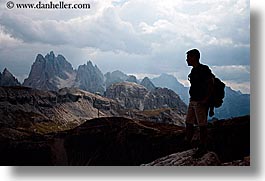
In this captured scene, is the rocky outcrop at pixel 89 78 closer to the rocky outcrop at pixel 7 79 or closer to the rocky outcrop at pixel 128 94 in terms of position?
Result: the rocky outcrop at pixel 128 94

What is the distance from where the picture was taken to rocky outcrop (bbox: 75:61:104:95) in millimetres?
2969

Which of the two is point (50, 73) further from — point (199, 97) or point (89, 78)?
point (199, 97)

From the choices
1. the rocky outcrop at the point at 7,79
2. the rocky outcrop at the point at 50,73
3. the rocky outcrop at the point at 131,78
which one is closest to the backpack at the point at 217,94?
the rocky outcrop at the point at 131,78

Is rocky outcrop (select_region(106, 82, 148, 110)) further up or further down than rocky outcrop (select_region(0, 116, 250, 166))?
further up

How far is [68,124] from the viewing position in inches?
118

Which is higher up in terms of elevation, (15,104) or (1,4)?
(1,4)

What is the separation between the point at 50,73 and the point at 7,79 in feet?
0.84

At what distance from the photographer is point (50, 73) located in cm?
301

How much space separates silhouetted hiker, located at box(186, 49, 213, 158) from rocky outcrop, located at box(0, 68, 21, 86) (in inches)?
41.0

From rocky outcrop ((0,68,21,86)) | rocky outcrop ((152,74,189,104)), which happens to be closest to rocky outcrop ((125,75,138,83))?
rocky outcrop ((152,74,189,104))

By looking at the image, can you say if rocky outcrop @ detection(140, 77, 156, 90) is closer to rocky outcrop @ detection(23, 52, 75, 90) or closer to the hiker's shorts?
the hiker's shorts

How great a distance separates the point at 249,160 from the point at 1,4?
67.8 inches

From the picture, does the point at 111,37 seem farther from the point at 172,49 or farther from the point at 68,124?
the point at 68,124

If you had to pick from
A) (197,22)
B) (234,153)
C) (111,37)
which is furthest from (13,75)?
(234,153)
